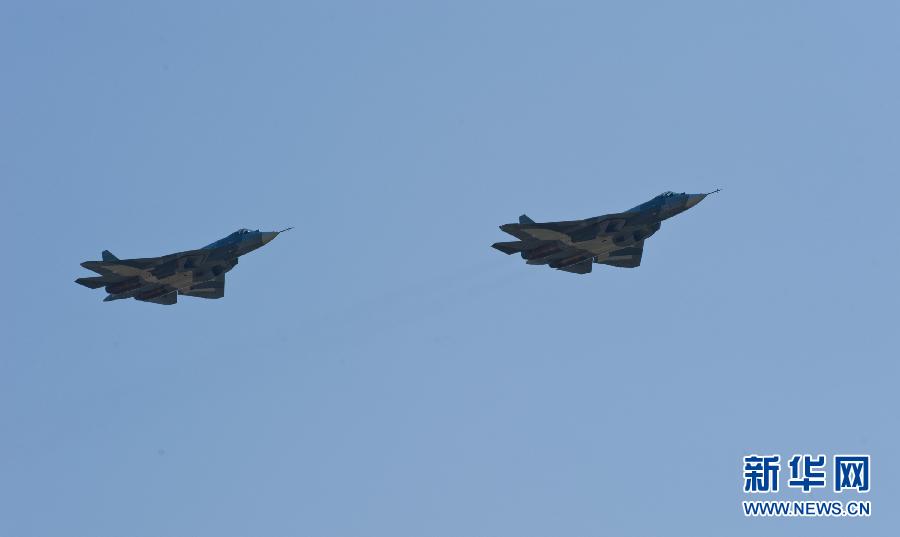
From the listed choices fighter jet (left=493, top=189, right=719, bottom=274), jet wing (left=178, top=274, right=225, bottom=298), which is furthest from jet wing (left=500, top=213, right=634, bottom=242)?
jet wing (left=178, top=274, right=225, bottom=298)

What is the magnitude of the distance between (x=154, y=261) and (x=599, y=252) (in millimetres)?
22636

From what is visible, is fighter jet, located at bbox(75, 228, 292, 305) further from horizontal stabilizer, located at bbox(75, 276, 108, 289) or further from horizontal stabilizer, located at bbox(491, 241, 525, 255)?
horizontal stabilizer, located at bbox(491, 241, 525, 255)

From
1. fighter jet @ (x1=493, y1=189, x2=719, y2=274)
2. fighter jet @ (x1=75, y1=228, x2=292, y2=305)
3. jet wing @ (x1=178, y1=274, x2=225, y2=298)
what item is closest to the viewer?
fighter jet @ (x1=493, y1=189, x2=719, y2=274)

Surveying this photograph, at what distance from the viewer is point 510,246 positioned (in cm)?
7500

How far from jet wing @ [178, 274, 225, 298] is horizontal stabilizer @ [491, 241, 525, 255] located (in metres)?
15.1

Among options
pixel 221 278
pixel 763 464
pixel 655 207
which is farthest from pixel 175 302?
pixel 763 464

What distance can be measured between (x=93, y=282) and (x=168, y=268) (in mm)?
3902

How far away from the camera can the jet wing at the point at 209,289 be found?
79500 millimetres

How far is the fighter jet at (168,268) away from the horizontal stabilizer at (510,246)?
1122 centimetres

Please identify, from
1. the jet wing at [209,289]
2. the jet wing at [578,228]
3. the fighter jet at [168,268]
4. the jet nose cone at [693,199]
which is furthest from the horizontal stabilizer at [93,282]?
→ the jet nose cone at [693,199]

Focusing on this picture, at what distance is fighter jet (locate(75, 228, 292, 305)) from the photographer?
76438 millimetres

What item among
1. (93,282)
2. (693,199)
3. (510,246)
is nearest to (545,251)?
(510,246)

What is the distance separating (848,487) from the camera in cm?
7025

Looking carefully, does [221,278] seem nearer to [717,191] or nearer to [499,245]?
[499,245]
